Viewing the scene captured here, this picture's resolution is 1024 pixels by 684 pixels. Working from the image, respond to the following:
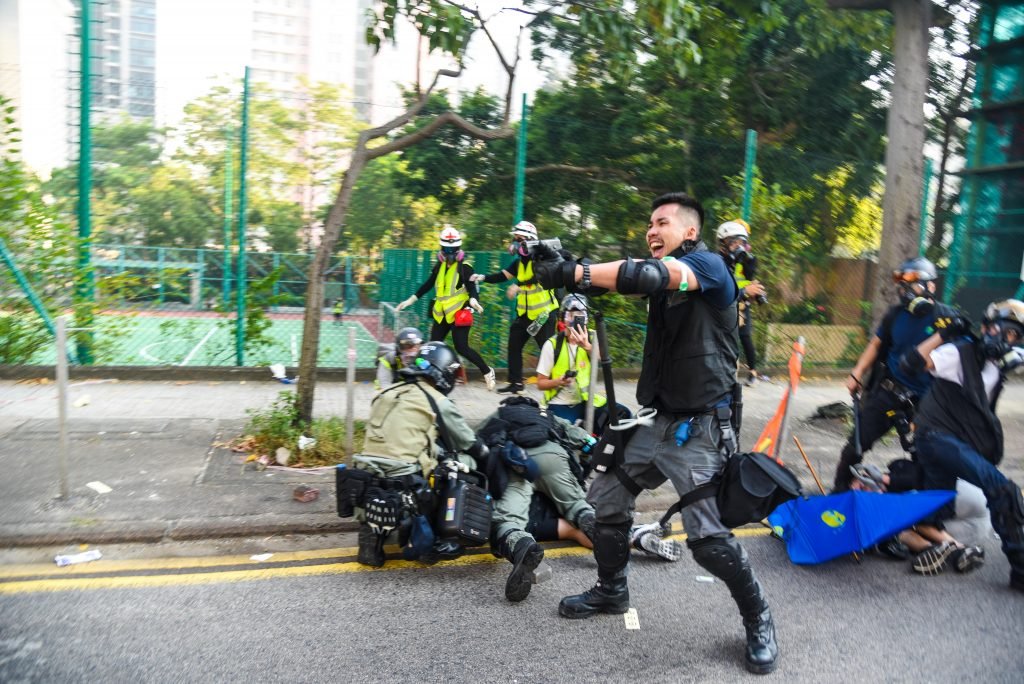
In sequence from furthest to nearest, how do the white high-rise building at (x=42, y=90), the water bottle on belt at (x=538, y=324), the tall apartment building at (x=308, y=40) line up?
the tall apartment building at (x=308, y=40) → the water bottle on belt at (x=538, y=324) → the white high-rise building at (x=42, y=90)

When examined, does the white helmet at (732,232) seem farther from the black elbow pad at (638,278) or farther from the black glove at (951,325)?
the black elbow pad at (638,278)

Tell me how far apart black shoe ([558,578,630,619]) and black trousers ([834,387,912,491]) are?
7.53ft

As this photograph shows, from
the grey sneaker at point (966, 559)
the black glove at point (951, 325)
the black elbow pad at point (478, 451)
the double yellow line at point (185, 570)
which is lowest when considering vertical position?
the double yellow line at point (185, 570)

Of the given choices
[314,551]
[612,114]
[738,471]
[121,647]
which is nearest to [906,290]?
[738,471]

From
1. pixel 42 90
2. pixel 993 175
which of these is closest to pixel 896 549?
pixel 42 90

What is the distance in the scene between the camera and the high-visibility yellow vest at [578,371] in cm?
609

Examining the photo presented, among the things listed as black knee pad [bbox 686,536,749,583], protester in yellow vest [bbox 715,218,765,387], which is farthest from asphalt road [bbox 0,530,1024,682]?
protester in yellow vest [bbox 715,218,765,387]

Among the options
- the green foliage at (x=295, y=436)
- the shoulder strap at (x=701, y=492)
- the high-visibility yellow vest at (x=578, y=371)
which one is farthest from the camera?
the green foliage at (x=295, y=436)

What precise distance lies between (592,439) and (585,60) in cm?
813

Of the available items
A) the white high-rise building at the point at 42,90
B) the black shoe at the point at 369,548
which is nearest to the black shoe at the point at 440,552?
the black shoe at the point at 369,548

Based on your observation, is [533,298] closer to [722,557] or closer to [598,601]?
[598,601]

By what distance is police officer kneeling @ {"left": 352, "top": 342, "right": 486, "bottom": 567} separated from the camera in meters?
4.37

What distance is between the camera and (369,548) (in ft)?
14.9

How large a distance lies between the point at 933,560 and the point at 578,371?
103 inches
